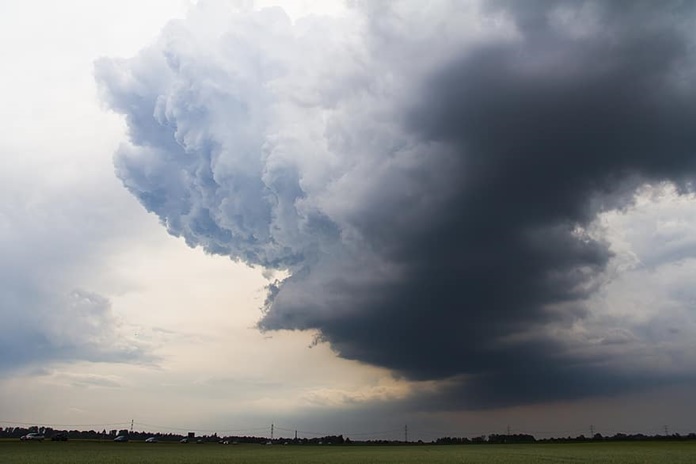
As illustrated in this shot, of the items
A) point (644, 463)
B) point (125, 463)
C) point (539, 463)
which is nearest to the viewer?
point (125, 463)

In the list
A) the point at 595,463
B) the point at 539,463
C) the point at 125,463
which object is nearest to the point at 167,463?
the point at 125,463

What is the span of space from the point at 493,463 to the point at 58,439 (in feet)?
552

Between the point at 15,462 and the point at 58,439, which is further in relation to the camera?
the point at 58,439

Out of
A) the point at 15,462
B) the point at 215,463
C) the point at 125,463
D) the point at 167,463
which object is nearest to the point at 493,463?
the point at 215,463

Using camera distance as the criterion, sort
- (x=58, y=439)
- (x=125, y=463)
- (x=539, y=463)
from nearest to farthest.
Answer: (x=125, y=463)
(x=539, y=463)
(x=58, y=439)

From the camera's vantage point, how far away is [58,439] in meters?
182

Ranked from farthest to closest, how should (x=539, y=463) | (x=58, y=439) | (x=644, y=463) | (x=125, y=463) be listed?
(x=58, y=439) < (x=539, y=463) < (x=644, y=463) < (x=125, y=463)

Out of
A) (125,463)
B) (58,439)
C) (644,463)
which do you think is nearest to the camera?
(125,463)

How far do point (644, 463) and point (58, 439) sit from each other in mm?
181529

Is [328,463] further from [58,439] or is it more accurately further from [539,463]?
[58,439]

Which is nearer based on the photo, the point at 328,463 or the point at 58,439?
the point at 328,463

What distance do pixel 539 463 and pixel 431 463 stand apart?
18.1 meters

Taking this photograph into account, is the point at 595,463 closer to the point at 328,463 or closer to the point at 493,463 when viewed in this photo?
the point at 493,463

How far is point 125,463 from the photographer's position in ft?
202
